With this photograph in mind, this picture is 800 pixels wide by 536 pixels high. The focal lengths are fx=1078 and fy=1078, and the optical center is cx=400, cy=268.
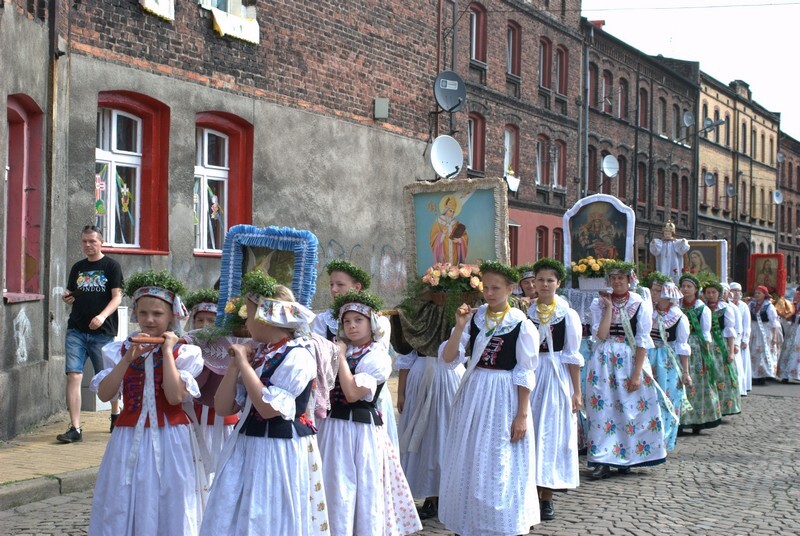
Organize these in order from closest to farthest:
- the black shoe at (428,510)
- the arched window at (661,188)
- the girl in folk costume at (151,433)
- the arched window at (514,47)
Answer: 1. the girl in folk costume at (151,433)
2. the black shoe at (428,510)
3. the arched window at (514,47)
4. the arched window at (661,188)

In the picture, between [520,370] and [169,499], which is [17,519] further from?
[520,370]

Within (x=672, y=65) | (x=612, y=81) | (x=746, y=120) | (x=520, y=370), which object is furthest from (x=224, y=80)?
(x=746, y=120)

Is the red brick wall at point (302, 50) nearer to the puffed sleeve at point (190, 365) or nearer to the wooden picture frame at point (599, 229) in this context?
the wooden picture frame at point (599, 229)

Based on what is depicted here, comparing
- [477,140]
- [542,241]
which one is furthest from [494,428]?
[542,241]

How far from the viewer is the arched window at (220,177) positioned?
1541 cm

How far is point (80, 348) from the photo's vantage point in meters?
10.4

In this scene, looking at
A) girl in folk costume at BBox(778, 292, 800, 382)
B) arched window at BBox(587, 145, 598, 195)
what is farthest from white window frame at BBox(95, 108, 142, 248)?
arched window at BBox(587, 145, 598, 195)

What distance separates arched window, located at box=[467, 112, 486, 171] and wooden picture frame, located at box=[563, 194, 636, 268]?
13983 mm

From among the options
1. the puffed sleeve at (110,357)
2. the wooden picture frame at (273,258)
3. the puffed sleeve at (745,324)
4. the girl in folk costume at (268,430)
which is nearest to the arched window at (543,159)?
the puffed sleeve at (745,324)

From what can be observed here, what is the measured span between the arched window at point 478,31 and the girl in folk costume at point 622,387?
16616 mm

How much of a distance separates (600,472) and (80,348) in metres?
5.09

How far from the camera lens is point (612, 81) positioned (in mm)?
36844

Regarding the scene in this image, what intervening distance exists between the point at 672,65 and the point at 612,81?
11.6m

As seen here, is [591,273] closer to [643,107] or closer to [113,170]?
[113,170]
